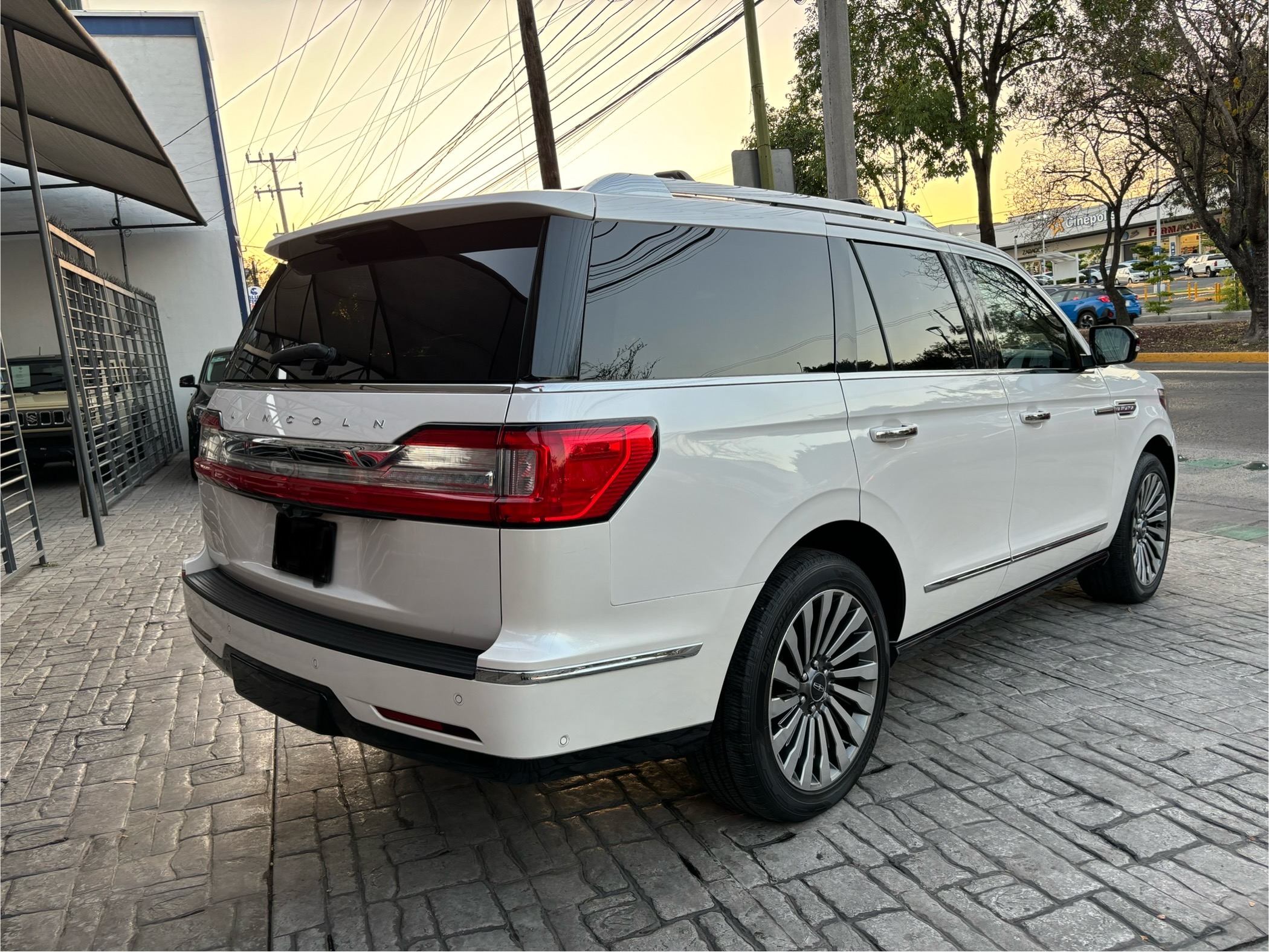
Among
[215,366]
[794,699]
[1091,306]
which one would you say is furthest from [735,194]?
[1091,306]

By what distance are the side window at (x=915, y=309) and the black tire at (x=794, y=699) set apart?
3.03ft

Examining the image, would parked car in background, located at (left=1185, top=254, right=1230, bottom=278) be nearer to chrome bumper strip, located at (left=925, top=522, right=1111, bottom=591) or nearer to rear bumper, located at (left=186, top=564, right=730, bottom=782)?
chrome bumper strip, located at (left=925, top=522, right=1111, bottom=591)

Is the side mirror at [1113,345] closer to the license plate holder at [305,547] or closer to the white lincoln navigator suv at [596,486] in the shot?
the white lincoln navigator suv at [596,486]

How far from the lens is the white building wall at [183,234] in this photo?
54.1 feet

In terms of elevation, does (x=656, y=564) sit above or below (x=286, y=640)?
above

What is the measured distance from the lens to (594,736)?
239cm

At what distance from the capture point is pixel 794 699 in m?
2.93

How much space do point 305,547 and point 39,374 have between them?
39.9 feet

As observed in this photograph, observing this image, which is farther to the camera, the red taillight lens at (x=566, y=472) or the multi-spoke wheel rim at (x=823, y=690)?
the multi-spoke wheel rim at (x=823, y=690)

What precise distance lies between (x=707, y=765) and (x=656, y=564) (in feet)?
2.43

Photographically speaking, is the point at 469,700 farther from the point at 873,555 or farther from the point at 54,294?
the point at 54,294

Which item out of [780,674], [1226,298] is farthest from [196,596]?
[1226,298]

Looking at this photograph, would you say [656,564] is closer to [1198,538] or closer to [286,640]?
[286,640]

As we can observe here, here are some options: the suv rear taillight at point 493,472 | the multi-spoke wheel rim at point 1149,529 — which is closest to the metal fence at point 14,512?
the suv rear taillight at point 493,472
